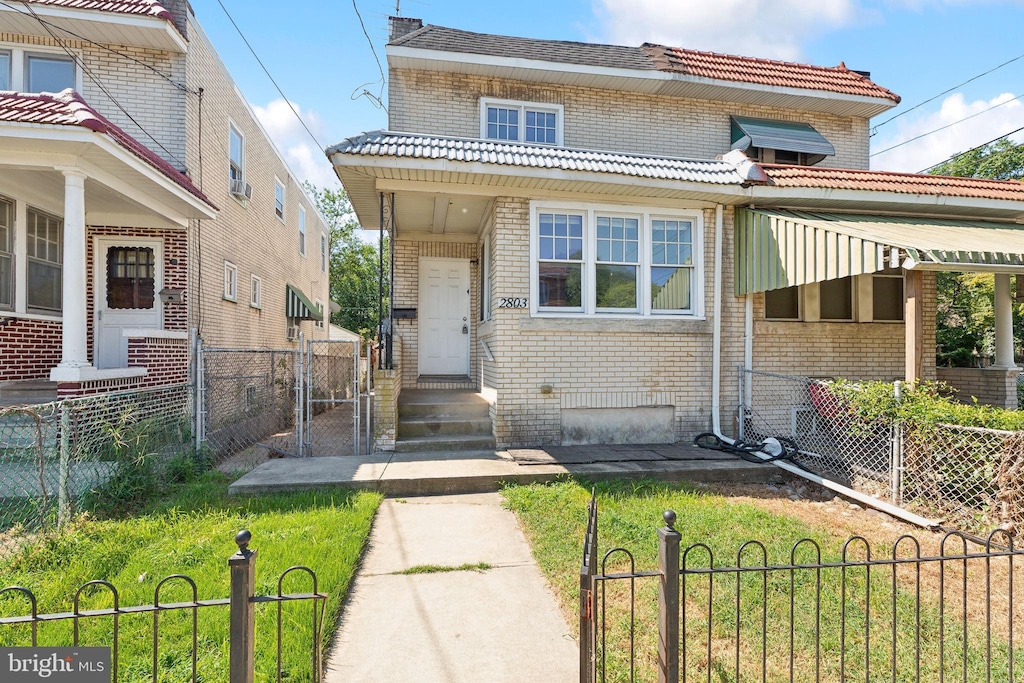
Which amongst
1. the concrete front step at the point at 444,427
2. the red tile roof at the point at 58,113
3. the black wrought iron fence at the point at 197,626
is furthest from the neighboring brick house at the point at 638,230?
the black wrought iron fence at the point at 197,626

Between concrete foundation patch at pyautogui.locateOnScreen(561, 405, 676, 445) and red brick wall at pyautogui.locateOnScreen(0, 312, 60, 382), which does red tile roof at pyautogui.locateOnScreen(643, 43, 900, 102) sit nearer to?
concrete foundation patch at pyautogui.locateOnScreen(561, 405, 676, 445)

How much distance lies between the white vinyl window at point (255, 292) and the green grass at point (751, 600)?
9737 millimetres

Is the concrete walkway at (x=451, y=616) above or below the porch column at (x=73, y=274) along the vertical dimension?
below

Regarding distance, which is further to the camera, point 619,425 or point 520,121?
point 520,121

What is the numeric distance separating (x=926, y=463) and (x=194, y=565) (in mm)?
7118

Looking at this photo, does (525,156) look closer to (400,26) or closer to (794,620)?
(400,26)

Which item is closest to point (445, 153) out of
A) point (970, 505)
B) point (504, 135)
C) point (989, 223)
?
point (504, 135)

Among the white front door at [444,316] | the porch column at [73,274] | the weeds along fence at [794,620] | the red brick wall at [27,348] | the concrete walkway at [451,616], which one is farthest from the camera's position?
the white front door at [444,316]

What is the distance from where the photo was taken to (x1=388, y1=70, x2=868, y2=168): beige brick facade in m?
9.23

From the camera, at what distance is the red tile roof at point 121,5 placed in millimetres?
8047

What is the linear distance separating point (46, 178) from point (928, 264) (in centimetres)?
1114

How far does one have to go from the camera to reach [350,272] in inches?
1419

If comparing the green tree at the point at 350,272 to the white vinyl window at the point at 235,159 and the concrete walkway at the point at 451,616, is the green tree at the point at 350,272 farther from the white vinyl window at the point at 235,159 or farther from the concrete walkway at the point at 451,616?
the concrete walkway at the point at 451,616

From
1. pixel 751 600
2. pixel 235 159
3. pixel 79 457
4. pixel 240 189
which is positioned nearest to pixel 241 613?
pixel 751 600
